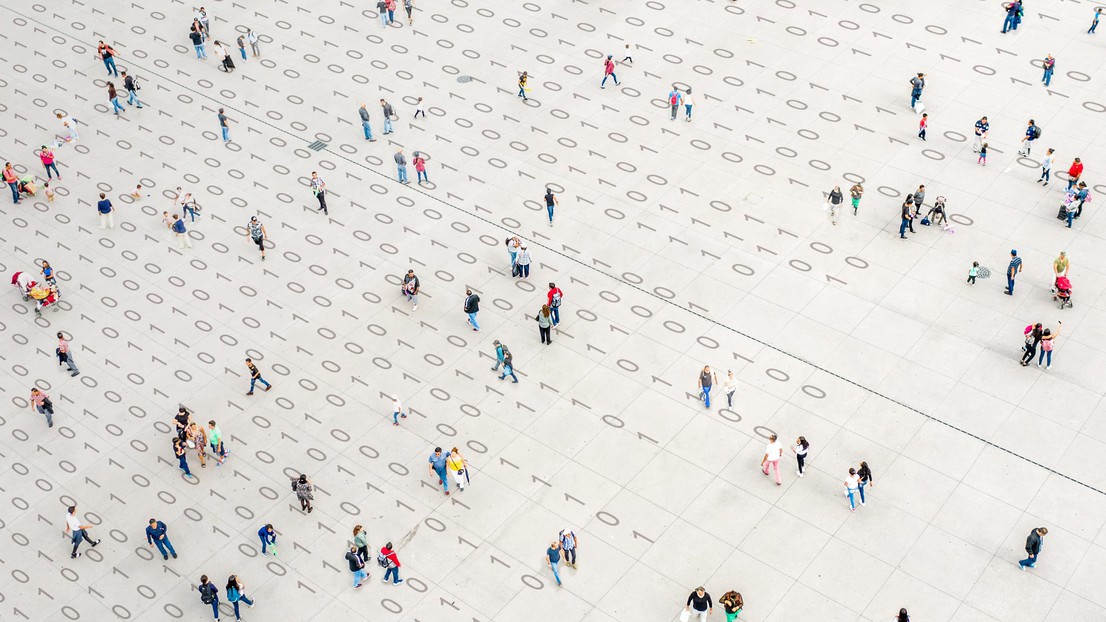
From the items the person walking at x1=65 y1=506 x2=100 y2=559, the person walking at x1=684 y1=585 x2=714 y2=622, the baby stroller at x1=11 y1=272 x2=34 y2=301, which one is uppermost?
the baby stroller at x1=11 y1=272 x2=34 y2=301

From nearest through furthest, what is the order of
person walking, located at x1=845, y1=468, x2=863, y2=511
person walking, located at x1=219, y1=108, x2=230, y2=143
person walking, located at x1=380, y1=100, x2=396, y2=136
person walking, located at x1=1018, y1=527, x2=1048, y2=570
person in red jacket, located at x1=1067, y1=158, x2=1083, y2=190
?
person walking, located at x1=1018, y1=527, x2=1048, y2=570, person walking, located at x1=845, y1=468, x2=863, y2=511, person in red jacket, located at x1=1067, y1=158, x2=1083, y2=190, person walking, located at x1=380, y1=100, x2=396, y2=136, person walking, located at x1=219, y1=108, x2=230, y2=143

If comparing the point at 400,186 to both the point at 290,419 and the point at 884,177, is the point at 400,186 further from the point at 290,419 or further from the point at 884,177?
the point at 884,177

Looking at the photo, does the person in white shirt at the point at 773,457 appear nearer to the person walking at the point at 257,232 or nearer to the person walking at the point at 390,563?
the person walking at the point at 390,563

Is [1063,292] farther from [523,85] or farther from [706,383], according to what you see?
[523,85]

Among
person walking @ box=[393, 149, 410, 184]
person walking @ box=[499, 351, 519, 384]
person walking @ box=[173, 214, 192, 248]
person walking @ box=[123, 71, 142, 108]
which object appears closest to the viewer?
person walking @ box=[499, 351, 519, 384]

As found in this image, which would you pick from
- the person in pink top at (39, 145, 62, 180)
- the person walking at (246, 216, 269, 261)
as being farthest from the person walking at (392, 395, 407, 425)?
the person in pink top at (39, 145, 62, 180)

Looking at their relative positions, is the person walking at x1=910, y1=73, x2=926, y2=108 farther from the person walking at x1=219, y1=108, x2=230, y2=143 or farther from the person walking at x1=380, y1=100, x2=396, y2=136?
the person walking at x1=219, y1=108, x2=230, y2=143

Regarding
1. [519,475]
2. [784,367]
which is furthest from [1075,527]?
[519,475]
